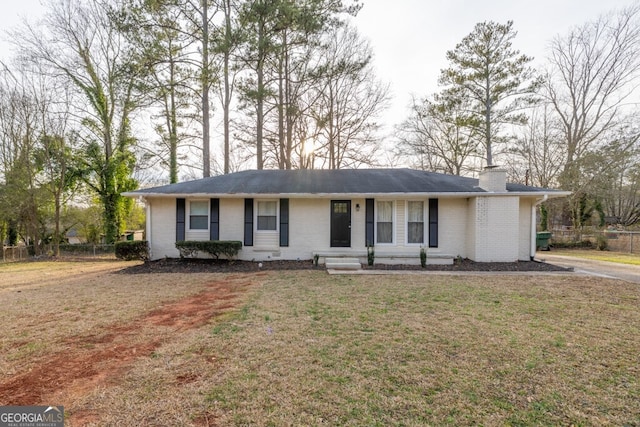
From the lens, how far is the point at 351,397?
2568mm

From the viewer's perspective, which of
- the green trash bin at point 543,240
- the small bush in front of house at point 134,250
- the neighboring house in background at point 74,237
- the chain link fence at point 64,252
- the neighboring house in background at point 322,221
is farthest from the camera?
the neighboring house in background at point 74,237

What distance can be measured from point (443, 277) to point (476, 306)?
8.95 feet

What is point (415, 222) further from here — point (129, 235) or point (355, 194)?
point (129, 235)

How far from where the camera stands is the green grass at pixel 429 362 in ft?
7.83

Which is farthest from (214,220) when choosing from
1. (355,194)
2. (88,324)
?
(88,324)

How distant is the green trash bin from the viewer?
17.1 metres

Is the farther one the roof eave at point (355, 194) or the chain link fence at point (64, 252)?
the chain link fence at point (64, 252)

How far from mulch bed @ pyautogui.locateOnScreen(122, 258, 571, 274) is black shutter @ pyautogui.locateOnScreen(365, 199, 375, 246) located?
1052 mm

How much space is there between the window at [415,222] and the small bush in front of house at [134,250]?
9.55m

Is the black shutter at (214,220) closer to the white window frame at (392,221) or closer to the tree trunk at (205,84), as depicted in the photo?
the white window frame at (392,221)

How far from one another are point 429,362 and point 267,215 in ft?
27.3

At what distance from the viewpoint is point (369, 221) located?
10.5 meters

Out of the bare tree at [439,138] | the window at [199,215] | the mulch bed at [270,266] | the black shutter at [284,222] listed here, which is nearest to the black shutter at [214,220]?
the window at [199,215]

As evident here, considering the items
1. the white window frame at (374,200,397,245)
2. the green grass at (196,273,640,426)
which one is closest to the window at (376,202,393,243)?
the white window frame at (374,200,397,245)
